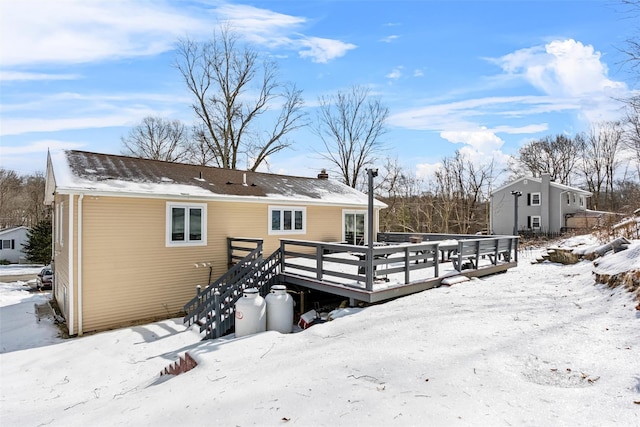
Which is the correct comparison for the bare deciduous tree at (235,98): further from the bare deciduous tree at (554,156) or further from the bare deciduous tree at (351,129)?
the bare deciduous tree at (554,156)

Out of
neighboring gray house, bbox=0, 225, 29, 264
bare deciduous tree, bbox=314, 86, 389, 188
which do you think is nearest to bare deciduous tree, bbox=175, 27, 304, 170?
bare deciduous tree, bbox=314, 86, 389, 188

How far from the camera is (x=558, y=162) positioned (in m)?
40.2

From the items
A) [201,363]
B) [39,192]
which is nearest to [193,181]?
[201,363]

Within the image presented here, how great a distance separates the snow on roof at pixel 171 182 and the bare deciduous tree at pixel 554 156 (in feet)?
112

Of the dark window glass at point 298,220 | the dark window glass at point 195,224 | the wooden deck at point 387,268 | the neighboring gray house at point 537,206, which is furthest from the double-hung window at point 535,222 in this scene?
the dark window glass at point 195,224

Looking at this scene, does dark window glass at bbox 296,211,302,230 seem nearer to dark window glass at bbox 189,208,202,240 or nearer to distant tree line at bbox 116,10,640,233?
dark window glass at bbox 189,208,202,240

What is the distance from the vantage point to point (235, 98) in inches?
1024

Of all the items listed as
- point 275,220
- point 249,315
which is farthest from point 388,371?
point 275,220

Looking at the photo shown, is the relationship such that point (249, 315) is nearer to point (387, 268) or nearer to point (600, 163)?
point (387, 268)

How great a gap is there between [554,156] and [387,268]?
40.9 meters

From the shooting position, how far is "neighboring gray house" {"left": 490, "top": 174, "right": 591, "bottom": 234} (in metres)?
29.5

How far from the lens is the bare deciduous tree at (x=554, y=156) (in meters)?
39.9

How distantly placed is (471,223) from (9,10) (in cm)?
2963

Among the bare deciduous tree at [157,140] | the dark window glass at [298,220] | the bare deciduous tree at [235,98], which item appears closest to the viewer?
the dark window glass at [298,220]
